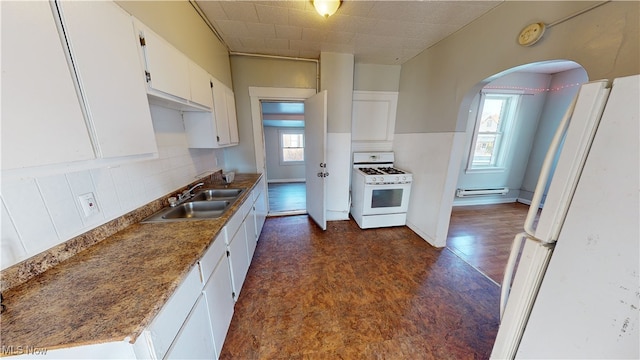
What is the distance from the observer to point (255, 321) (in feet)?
5.01

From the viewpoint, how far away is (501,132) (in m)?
3.73

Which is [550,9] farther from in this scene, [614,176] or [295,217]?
[295,217]

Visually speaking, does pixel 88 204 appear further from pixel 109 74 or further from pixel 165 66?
pixel 165 66

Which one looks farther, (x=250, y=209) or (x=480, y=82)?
(x=250, y=209)

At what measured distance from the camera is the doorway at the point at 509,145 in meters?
3.19

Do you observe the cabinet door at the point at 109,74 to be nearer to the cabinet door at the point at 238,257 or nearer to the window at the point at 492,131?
the cabinet door at the point at 238,257

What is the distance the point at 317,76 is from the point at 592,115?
2839 mm

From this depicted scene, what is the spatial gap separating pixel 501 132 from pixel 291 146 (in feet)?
16.2

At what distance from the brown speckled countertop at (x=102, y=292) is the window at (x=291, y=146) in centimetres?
487

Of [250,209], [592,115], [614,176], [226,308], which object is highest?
[592,115]

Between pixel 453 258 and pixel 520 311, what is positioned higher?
pixel 520 311

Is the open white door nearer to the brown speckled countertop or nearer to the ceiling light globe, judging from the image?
the ceiling light globe

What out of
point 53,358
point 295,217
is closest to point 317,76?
point 295,217

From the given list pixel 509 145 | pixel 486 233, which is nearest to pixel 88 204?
pixel 486 233
